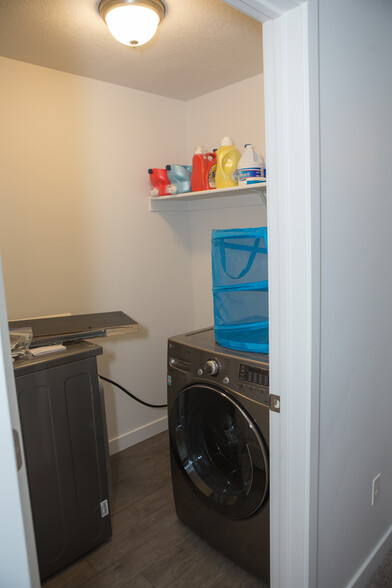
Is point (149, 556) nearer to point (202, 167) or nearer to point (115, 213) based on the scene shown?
point (115, 213)

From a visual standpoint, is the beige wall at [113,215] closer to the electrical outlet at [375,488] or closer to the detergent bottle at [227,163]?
the detergent bottle at [227,163]

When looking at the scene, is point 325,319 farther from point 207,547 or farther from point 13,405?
point 207,547

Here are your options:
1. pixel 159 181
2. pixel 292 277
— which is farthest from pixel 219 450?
pixel 159 181

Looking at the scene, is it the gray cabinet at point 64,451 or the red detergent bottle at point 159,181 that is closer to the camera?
the gray cabinet at point 64,451

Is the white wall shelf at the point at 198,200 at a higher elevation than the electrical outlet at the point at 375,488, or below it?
higher

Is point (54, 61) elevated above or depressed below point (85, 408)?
above

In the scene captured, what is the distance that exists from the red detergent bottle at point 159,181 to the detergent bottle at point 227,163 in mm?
468

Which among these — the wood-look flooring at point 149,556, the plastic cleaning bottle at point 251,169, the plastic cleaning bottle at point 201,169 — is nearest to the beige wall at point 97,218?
the plastic cleaning bottle at point 201,169

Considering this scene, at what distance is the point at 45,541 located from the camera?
5.28 ft

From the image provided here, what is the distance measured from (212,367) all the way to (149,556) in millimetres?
973

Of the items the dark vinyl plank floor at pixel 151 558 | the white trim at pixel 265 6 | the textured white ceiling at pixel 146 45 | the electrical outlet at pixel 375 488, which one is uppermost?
the textured white ceiling at pixel 146 45

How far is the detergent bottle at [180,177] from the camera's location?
250cm

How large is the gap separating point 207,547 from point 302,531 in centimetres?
86

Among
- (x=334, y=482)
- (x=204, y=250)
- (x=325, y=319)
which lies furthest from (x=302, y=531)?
(x=204, y=250)
